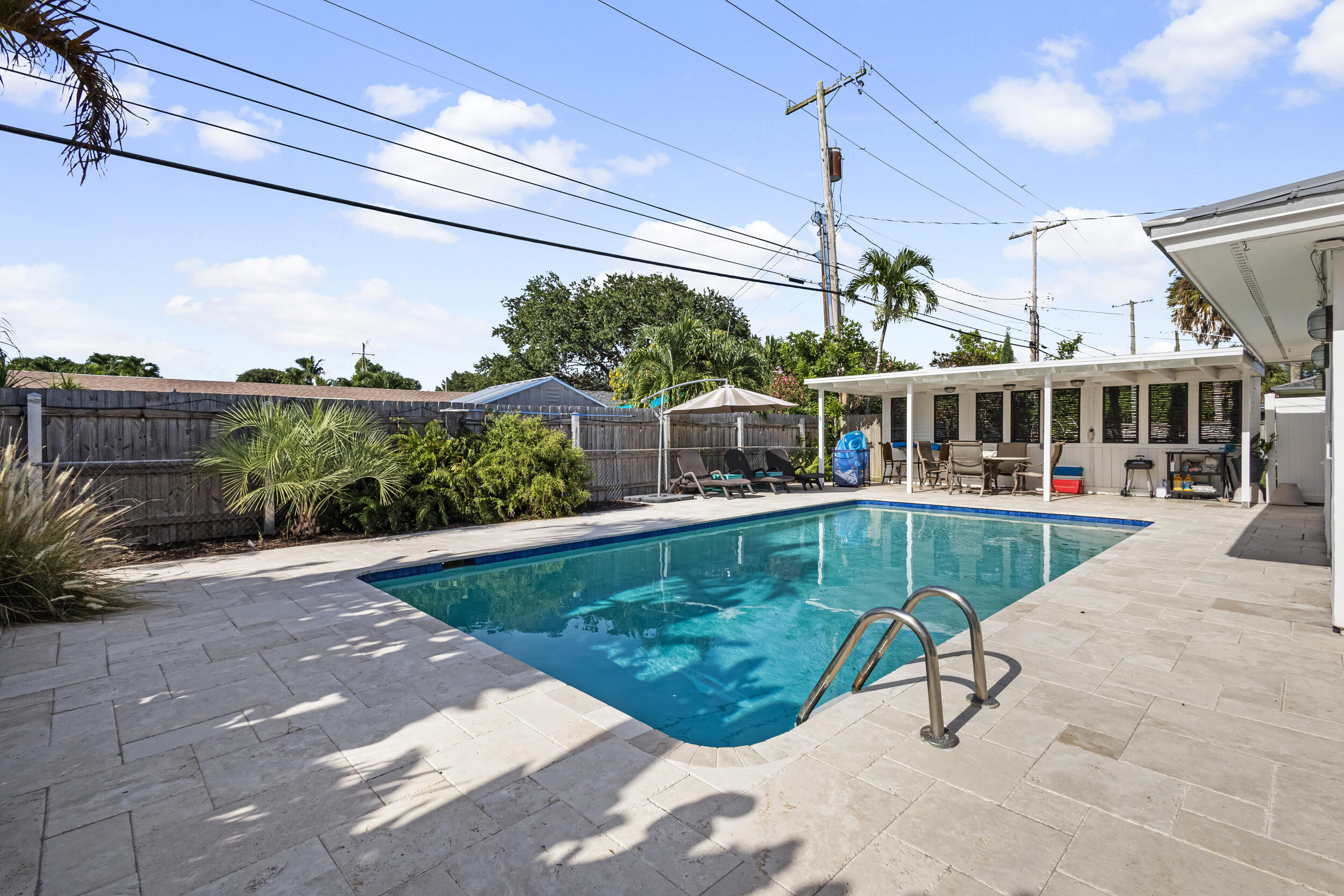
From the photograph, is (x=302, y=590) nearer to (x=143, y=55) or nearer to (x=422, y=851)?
(x=422, y=851)

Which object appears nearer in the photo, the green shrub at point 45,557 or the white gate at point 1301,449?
the green shrub at point 45,557

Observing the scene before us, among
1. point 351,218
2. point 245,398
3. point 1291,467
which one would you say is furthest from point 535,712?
point 1291,467

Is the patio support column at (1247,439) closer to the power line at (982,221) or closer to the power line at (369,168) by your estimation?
the power line at (982,221)

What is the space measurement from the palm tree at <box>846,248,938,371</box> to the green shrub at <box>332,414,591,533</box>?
1011cm

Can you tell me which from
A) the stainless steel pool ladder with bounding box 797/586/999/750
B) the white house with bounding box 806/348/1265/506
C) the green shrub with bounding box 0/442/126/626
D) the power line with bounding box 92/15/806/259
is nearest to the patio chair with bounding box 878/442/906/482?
the white house with bounding box 806/348/1265/506

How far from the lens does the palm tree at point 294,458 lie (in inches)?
295

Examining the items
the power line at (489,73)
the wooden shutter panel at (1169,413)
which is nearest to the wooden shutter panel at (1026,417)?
the wooden shutter panel at (1169,413)

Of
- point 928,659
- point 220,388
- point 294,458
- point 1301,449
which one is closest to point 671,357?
point 294,458

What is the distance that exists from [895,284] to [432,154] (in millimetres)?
11685

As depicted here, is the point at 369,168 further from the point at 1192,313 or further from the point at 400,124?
the point at 1192,313

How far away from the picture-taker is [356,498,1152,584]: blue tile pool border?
21.5 ft

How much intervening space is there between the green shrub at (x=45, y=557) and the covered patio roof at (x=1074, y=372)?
39.7ft

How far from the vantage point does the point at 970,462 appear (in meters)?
13.0

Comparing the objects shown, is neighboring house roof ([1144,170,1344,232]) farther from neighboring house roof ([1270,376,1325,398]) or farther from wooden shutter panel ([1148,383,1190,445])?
wooden shutter panel ([1148,383,1190,445])
